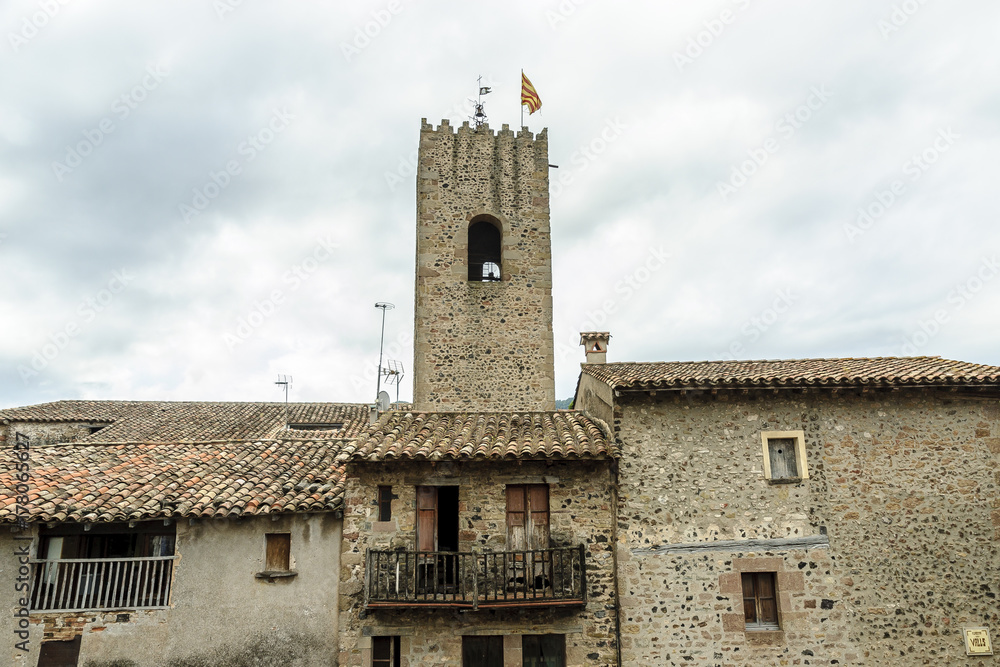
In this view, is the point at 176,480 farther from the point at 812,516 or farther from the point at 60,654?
the point at 812,516

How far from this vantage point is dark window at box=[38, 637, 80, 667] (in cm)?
979

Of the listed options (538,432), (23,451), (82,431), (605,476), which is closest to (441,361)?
(538,432)

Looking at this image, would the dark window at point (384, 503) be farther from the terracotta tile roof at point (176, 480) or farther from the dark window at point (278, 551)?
the dark window at point (278, 551)

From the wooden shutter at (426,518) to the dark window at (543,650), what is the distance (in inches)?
93.2

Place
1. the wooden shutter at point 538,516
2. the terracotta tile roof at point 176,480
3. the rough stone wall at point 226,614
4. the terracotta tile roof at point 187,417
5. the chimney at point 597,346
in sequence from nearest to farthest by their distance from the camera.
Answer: the rough stone wall at point 226,614 < the terracotta tile roof at point 176,480 < the wooden shutter at point 538,516 < the chimney at point 597,346 < the terracotta tile roof at point 187,417

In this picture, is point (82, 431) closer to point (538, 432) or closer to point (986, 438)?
point (538, 432)

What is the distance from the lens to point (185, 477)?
1120 centimetres

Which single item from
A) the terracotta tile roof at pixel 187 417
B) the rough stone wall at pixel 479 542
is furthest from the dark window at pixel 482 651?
the terracotta tile roof at pixel 187 417

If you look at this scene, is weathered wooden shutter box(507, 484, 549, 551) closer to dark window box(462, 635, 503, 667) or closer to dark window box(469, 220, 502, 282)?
dark window box(462, 635, 503, 667)

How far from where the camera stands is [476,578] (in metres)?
9.99

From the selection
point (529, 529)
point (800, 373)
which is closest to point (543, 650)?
point (529, 529)

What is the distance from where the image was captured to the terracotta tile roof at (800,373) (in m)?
10.7

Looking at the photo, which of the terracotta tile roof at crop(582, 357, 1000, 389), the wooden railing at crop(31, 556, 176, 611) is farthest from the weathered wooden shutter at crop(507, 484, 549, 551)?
the wooden railing at crop(31, 556, 176, 611)

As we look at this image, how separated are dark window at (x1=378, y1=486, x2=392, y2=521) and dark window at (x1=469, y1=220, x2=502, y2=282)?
344 inches
